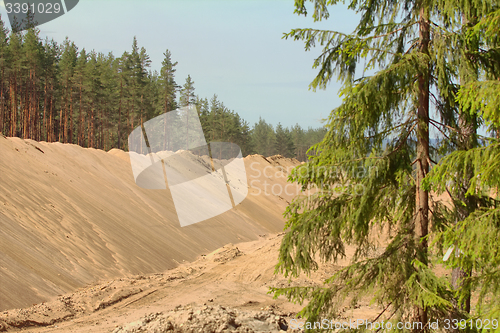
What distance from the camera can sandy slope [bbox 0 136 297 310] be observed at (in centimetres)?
1053

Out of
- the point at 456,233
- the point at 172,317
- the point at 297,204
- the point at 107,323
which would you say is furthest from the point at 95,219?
the point at 456,233

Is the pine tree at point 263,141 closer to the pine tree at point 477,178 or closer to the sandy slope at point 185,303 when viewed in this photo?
the sandy slope at point 185,303

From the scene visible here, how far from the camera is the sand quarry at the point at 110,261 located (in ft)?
27.8

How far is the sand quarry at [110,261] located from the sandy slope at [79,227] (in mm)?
41

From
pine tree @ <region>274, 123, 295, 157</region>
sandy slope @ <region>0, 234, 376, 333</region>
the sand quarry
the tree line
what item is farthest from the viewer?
pine tree @ <region>274, 123, 295, 157</region>

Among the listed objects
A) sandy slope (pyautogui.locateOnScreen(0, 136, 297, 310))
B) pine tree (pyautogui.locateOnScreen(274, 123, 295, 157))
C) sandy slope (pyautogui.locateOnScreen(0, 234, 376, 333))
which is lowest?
sandy slope (pyautogui.locateOnScreen(0, 234, 376, 333))

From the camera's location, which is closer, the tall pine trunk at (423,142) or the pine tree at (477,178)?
the pine tree at (477,178)

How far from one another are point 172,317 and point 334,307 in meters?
3.87

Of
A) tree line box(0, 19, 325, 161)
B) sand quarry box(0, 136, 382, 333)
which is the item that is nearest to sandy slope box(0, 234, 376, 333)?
sand quarry box(0, 136, 382, 333)

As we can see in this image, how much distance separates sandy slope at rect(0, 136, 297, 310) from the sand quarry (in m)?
0.04

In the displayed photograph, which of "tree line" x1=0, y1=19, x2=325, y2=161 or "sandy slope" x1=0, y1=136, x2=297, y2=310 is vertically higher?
"tree line" x1=0, y1=19, x2=325, y2=161

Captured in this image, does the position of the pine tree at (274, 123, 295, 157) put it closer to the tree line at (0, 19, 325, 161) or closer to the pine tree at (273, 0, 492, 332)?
the tree line at (0, 19, 325, 161)

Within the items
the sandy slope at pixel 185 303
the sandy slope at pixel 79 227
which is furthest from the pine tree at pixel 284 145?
the sandy slope at pixel 185 303

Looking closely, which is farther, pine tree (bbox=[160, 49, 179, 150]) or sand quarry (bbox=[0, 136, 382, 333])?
pine tree (bbox=[160, 49, 179, 150])
